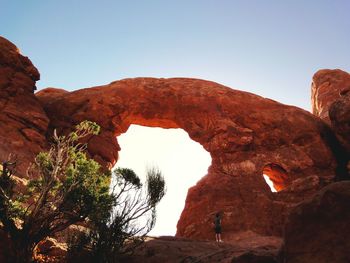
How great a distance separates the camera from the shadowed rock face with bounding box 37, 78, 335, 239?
80.7 ft

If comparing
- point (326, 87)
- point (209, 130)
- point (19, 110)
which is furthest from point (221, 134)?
point (326, 87)

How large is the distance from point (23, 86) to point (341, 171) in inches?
970

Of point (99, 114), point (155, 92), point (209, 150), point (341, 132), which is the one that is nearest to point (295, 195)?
point (341, 132)

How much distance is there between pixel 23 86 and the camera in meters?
27.1

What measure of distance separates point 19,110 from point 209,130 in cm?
1435

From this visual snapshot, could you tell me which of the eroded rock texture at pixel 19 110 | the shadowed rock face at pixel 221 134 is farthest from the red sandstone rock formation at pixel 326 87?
the eroded rock texture at pixel 19 110

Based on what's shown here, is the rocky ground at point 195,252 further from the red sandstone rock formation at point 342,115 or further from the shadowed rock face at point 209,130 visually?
the red sandstone rock formation at point 342,115

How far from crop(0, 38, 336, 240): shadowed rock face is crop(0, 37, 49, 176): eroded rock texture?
0.23ft

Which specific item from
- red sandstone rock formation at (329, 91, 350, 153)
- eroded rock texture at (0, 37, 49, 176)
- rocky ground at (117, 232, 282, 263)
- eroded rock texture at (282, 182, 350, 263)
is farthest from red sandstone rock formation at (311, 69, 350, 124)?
eroded rock texture at (282, 182, 350, 263)

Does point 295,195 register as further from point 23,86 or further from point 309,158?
point 23,86

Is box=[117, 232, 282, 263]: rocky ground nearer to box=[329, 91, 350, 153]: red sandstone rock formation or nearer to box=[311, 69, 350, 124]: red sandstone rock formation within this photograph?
box=[329, 91, 350, 153]: red sandstone rock formation

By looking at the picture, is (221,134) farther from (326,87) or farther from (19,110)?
(326,87)

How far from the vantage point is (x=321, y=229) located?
883 cm

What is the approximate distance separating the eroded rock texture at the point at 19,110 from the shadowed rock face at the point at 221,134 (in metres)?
2.51
